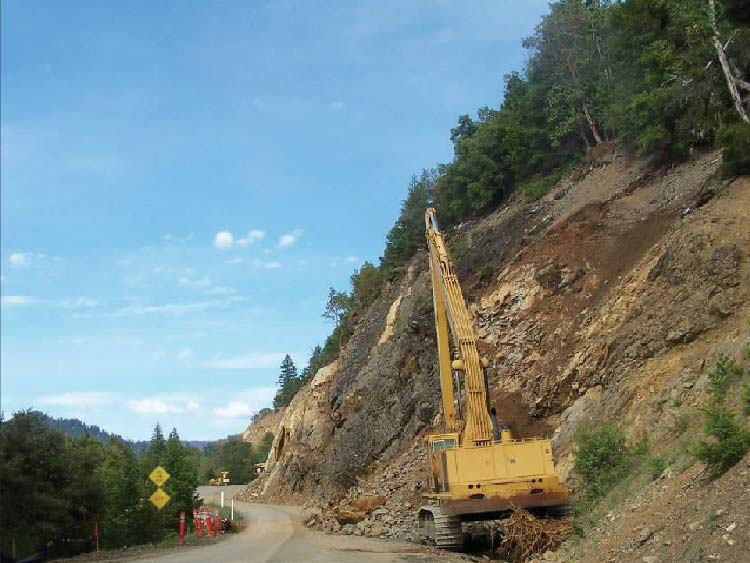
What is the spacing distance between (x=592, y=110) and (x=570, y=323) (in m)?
19.9

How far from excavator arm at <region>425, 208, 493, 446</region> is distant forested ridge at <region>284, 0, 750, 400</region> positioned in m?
9.50

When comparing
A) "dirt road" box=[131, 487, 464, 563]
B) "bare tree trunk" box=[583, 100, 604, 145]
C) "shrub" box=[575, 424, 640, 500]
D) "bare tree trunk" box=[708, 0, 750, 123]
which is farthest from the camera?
"bare tree trunk" box=[583, 100, 604, 145]

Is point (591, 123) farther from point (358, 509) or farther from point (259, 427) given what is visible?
point (259, 427)

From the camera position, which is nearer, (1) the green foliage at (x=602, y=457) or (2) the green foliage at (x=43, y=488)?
(1) the green foliage at (x=602, y=457)

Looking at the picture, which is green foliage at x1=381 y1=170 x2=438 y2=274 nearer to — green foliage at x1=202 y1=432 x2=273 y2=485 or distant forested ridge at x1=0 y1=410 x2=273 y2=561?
distant forested ridge at x1=0 y1=410 x2=273 y2=561

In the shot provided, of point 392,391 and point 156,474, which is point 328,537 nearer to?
point 156,474

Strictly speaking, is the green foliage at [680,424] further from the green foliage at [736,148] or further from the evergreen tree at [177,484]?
the evergreen tree at [177,484]

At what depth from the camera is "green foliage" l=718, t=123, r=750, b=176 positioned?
2088 cm

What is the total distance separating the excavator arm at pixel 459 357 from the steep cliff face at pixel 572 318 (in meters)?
3.61

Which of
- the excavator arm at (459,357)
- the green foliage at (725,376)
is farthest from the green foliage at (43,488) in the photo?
the green foliage at (725,376)

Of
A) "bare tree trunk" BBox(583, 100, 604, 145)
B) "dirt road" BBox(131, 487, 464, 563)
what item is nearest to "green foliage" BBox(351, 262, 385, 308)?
"bare tree trunk" BBox(583, 100, 604, 145)

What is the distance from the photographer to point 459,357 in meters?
18.1

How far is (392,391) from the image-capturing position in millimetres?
37219

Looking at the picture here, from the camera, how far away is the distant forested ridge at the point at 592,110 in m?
26.2
